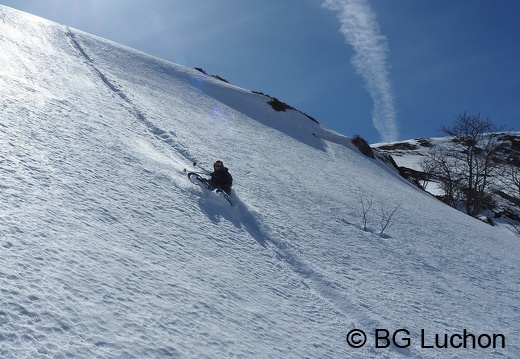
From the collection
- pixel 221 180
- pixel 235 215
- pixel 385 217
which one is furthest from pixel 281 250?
pixel 385 217

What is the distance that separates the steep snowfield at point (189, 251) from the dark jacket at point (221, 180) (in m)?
0.55

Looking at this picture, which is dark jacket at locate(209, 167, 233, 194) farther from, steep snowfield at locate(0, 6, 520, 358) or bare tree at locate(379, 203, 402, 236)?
bare tree at locate(379, 203, 402, 236)

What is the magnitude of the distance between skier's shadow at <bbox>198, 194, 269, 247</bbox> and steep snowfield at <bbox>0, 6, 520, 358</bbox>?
0.14 feet

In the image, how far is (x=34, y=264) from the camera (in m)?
3.62

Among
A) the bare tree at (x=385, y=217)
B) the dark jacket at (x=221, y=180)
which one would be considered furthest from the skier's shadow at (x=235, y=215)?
the bare tree at (x=385, y=217)

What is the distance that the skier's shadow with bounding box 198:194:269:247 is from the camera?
7750 millimetres

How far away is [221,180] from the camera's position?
9219 mm

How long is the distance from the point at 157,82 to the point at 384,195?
533 inches

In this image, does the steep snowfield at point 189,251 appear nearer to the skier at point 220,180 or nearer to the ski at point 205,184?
the ski at point 205,184

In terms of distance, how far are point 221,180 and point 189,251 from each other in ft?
12.0

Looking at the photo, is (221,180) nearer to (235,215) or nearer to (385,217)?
(235,215)

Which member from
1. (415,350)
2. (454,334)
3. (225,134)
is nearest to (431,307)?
(454,334)

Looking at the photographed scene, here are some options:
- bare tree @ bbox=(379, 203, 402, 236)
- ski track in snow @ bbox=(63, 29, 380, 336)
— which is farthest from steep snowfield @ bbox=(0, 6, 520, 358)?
bare tree @ bbox=(379, 203, 402, 236)

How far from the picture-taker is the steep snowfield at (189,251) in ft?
11.6
